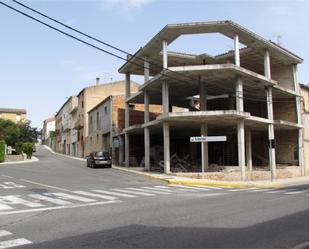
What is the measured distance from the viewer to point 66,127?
2933 inches

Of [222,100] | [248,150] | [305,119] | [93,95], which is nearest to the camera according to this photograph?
[248,150]

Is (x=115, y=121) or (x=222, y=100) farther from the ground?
(x=222, y=100)

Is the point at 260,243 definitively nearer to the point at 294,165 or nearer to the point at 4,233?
the point at 4,233

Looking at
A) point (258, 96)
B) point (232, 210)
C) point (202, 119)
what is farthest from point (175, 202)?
point (258, 96)

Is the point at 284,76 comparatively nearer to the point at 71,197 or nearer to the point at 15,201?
the point at 71,197

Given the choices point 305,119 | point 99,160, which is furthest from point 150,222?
point 305,119

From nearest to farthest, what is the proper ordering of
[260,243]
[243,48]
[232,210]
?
[260,243] < [232,210] < [243,48]

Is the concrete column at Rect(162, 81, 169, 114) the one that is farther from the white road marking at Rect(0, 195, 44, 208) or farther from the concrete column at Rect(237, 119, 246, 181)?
the white road marking at Rect(0, 195, 44, 208)

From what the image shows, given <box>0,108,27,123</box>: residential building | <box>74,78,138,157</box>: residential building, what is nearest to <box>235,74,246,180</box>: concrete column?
<box>74,78,138,157</box>: residential building

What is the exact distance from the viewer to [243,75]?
29203mm

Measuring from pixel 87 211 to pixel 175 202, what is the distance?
130 inches

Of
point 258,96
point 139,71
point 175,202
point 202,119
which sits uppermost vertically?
point 139,71

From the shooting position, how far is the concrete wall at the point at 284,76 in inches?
1460

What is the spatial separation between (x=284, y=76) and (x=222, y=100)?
288 inches
